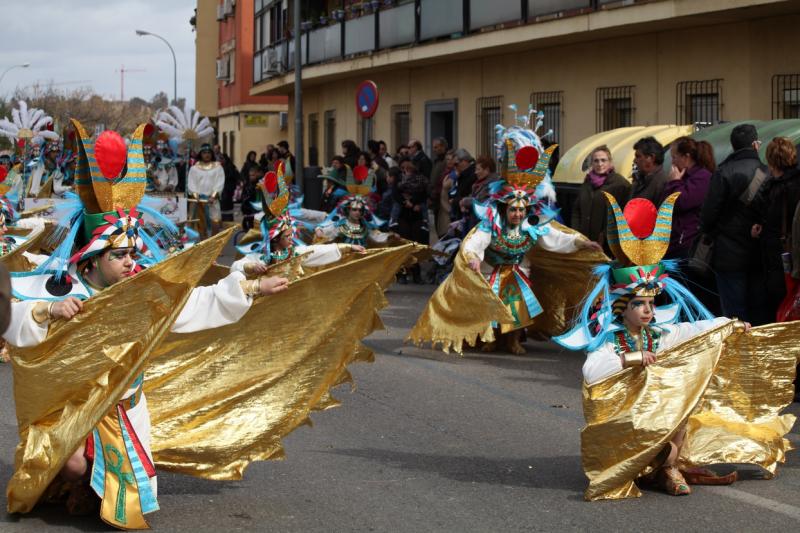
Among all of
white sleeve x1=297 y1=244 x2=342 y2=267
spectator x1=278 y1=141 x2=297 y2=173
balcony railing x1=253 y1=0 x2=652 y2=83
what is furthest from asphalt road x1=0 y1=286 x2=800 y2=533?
spectator x1=278 y1=141 x2=297 y2=173

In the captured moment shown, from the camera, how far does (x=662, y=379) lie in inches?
249

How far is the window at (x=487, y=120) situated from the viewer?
2358cm

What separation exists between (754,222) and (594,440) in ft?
13.0

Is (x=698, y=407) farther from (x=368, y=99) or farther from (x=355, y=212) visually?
(x=368, y=99)

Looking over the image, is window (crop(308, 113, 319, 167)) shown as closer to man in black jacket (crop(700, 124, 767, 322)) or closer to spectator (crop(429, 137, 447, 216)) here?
spectator (crop(429, 137, 447, 216))

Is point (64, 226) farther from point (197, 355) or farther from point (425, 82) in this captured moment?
point (425, 82)

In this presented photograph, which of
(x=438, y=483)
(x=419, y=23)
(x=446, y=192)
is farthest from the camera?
(x=419, y=23)

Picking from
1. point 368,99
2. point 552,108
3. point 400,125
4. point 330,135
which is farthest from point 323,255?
point 330,135

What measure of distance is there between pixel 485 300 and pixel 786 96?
6.75 m

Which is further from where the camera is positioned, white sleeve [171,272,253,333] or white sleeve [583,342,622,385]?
white sleeve [583,342,622,385]

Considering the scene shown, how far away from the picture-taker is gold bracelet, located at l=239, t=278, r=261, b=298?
5934mm

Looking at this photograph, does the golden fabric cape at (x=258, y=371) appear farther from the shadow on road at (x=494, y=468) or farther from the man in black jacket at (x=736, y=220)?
the man in black jacket at (x=736, y=220)

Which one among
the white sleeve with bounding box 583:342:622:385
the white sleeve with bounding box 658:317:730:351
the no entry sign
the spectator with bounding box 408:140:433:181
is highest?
the no entry sign

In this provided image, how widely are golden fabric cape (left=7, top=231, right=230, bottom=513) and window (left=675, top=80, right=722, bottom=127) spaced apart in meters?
12.5
